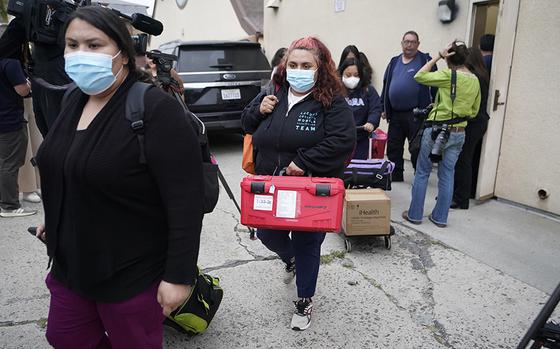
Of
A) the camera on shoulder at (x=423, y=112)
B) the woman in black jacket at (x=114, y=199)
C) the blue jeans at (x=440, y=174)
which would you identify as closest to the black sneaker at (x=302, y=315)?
the woman in black jacket at (x=114, y=199)

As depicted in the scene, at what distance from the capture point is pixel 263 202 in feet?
8.04

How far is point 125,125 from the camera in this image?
4.96ft

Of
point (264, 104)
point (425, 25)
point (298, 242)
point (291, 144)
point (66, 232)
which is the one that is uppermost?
point (425, 25)

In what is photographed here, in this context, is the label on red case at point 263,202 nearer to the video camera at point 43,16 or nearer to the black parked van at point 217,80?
the video camera at point 43,16

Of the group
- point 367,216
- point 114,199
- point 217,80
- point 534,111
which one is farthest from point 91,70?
point 217,80

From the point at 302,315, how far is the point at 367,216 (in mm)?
1222

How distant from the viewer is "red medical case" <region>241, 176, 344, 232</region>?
2393mm

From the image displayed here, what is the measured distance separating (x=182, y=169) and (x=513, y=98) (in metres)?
4.32

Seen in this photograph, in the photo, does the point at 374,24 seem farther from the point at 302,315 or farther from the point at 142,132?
the point at 142,132

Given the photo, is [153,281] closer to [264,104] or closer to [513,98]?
[264,104]

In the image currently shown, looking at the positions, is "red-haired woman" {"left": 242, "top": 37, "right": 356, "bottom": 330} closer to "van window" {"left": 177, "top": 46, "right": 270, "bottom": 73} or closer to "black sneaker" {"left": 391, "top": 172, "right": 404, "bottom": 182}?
"black sneaker" {"left": 391, "top": 172, "right": 404, "bottom": 182}

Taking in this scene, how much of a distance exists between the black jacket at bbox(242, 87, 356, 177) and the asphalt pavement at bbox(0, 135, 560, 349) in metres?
0.96

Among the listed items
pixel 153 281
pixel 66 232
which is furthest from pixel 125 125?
pixel 153 281

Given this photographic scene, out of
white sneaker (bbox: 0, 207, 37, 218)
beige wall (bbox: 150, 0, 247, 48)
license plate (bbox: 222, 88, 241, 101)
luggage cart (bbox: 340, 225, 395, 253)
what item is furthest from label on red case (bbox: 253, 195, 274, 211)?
beige wall (bbox: 150, 0, 247, 48)
